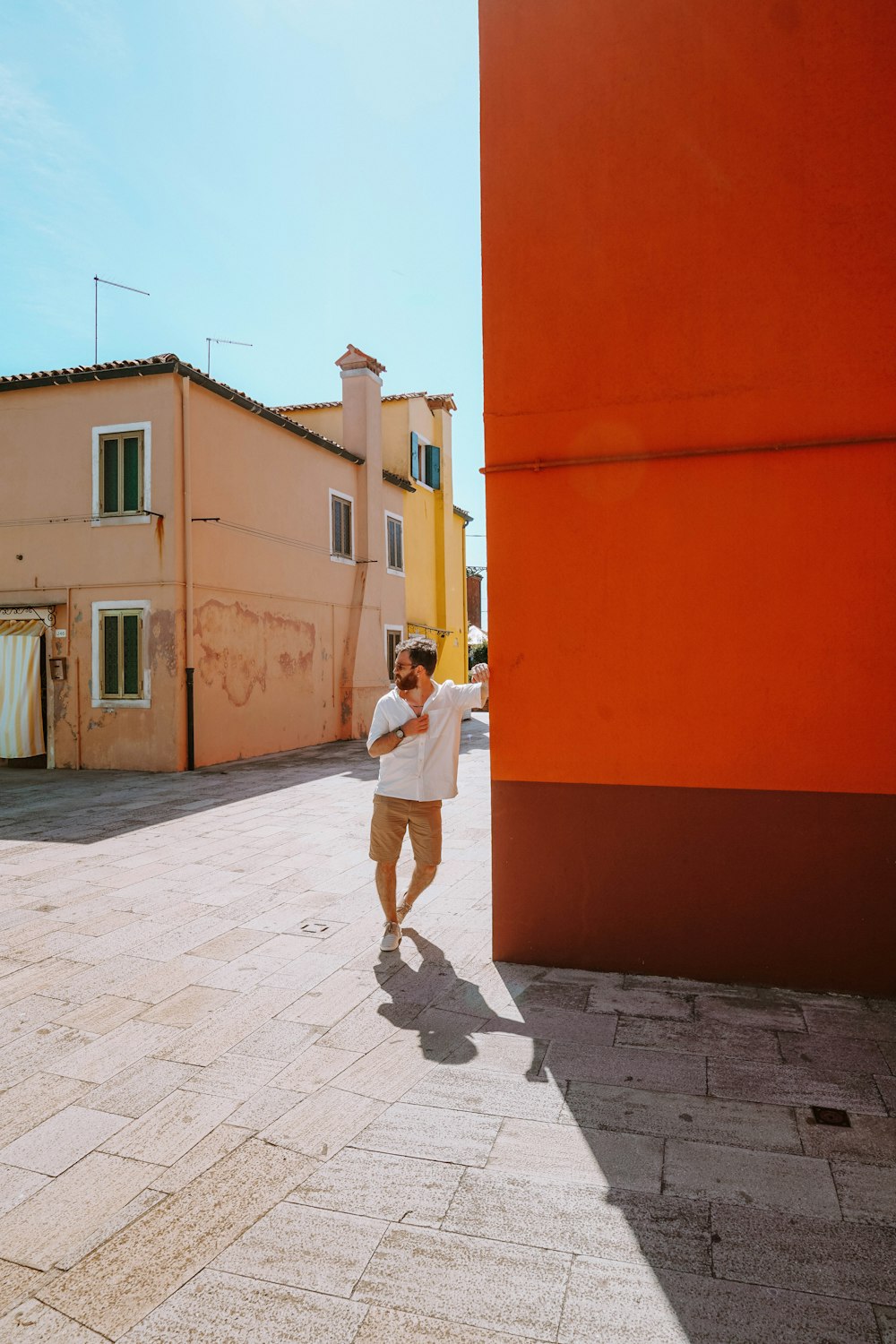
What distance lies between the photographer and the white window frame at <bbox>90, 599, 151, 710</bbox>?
12.5m

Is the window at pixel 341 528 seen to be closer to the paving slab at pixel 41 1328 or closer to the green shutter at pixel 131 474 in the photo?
the green shutter at pixel 131 474

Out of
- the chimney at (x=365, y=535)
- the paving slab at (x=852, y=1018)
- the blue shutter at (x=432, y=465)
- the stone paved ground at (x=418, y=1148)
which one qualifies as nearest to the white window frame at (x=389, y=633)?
the chimney at (x=365, y=535)

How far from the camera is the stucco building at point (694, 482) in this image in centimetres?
389

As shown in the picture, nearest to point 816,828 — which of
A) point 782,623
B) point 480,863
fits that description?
point 782,623

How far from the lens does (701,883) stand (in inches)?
161

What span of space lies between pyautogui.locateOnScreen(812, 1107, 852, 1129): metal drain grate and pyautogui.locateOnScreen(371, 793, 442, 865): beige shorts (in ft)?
7.14

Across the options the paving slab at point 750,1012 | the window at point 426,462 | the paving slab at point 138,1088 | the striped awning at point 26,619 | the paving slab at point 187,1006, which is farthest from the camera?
the window at point 426,462

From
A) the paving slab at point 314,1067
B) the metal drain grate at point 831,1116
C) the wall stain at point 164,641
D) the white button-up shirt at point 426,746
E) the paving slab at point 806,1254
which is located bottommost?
the paving slab at point 314,1067

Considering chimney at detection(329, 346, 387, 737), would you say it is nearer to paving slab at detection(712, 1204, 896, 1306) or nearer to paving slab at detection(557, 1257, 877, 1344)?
paving slab at detection(712, 1204, 896, 1306)

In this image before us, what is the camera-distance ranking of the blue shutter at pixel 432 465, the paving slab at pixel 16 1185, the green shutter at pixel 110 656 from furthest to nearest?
the blue shutter at pixel 432 465, the green shutter at pixel 110 656, the paving slab at pixel 16 1185

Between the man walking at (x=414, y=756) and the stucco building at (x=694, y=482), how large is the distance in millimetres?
316

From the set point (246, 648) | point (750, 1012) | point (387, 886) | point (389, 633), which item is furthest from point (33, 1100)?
point (389, 633)

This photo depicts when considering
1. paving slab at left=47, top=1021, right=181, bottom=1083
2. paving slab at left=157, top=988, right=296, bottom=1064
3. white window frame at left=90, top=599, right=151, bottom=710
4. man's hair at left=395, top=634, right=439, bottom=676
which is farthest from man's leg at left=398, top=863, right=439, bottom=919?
white window frame at left=90, top=599, right=151, bottom=710

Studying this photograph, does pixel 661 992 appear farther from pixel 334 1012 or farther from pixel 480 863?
pixel 480 863
